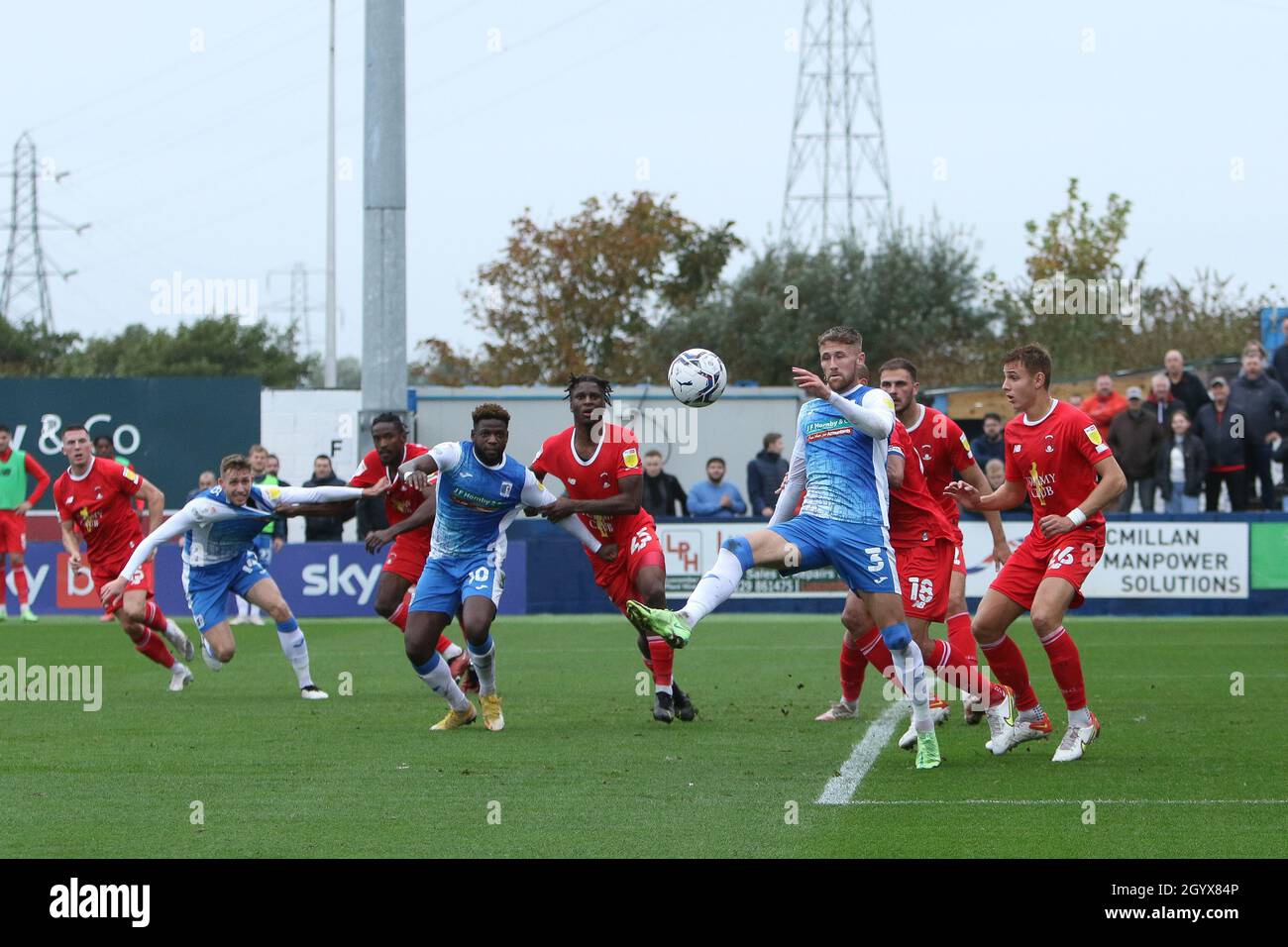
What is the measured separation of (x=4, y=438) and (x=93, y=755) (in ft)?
45.1

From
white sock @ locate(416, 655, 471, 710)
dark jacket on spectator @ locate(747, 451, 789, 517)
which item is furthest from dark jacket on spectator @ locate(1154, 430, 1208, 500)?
white sock @ locate(416, 655, 471, 710)

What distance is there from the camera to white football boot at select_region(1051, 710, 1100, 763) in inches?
377

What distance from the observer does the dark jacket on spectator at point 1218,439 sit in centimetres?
2166

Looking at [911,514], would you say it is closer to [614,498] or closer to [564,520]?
[614,498]

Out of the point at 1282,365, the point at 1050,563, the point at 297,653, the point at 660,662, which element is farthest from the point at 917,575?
the point at 1282,365

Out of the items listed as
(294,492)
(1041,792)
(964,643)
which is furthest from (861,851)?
(294,492)

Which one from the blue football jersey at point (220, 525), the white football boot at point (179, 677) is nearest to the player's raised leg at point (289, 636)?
the blue football jersey at point (220, 525)

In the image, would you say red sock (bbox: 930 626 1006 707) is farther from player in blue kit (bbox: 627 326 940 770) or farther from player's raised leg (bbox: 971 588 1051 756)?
player in blue kit (bbox: 627 326 940 770)

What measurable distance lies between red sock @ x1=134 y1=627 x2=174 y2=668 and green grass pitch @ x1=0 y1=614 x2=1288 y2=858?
0.28m

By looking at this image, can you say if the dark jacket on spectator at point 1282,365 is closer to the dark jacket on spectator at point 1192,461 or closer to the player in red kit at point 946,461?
the dark jacket on spectator at point 1192,461

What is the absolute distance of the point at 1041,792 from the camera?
8.41m

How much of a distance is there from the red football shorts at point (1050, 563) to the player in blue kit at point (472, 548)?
292 centimetres

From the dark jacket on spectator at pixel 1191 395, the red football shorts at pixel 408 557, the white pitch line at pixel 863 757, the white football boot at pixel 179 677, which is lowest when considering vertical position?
the white football boot at pixel 179 677
